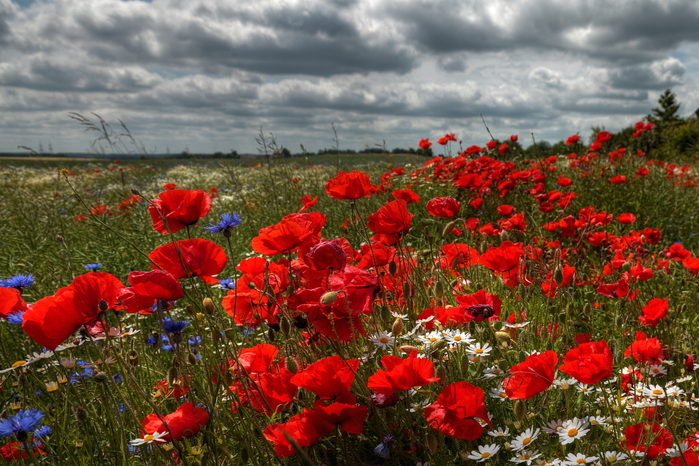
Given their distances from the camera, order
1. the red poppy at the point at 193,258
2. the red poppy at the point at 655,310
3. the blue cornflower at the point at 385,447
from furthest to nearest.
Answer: the red poppy at the point at 655,310 < the red poppy at the point at 193,258 < the blue cornflower at the point at 385,447

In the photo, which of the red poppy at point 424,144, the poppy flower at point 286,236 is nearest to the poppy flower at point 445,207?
the poppy flower at point 286,236

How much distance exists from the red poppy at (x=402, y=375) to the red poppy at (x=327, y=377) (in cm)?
6

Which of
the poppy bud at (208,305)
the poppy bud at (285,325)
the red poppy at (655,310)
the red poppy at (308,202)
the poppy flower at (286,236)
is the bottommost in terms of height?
the red poppy at (655,310)

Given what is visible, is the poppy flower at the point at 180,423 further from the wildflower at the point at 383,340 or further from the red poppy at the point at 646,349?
the red poppy at the point at 646,349

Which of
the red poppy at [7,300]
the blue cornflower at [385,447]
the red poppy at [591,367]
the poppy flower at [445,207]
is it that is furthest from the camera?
the poppy flower at [445,207]

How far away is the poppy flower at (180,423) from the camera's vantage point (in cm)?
106

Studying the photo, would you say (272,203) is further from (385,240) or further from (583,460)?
(583,460)

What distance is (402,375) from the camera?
0.99 metres

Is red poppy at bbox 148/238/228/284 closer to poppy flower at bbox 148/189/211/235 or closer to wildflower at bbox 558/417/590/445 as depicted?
poppy flower at bbox 148/189/211/235

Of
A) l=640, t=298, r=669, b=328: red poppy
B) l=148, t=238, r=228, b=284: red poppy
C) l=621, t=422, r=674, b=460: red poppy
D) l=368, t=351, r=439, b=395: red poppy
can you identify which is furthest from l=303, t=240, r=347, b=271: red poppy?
l=640, t=298, r=669, b=328: red poppy

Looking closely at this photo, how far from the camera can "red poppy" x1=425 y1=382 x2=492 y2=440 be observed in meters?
1.02

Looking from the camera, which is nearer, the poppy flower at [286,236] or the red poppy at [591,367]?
the red poppy at [591,367]

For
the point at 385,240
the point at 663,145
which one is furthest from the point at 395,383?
the point at 663,145

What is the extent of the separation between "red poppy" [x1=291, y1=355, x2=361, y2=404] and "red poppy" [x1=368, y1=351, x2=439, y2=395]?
61 mm
